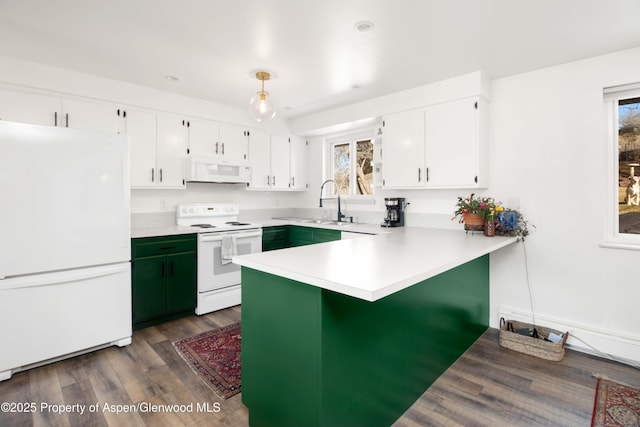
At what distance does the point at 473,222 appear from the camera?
2861 mm

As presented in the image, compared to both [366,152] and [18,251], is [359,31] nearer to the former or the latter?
[366,152]

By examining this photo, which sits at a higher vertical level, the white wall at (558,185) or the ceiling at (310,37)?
the ceiling at (310,37)

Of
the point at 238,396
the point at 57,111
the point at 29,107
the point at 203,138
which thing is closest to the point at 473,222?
the point at 238,396

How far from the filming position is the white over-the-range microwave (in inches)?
143

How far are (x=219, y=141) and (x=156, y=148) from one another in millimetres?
748

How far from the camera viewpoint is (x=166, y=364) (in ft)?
7.84

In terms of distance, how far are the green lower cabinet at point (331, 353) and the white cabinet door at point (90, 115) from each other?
2.43 metres

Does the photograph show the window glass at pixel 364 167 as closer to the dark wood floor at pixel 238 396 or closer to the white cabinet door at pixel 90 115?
the dark wood floor at pixel 238 396

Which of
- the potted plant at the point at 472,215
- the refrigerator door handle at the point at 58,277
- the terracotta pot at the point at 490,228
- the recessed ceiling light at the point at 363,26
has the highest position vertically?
the recessed ceiling light at the point at 363,26

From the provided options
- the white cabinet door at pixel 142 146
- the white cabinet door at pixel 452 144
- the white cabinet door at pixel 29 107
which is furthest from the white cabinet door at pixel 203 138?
the white cabinet door at pixel 452 144

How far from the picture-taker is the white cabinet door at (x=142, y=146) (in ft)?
10.8

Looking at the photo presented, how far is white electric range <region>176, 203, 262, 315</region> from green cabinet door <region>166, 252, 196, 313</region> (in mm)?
71

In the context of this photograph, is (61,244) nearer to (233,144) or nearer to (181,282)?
(181,282)

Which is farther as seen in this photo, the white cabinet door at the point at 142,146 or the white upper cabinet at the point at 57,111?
the white cabinet door at the point at 142,146
